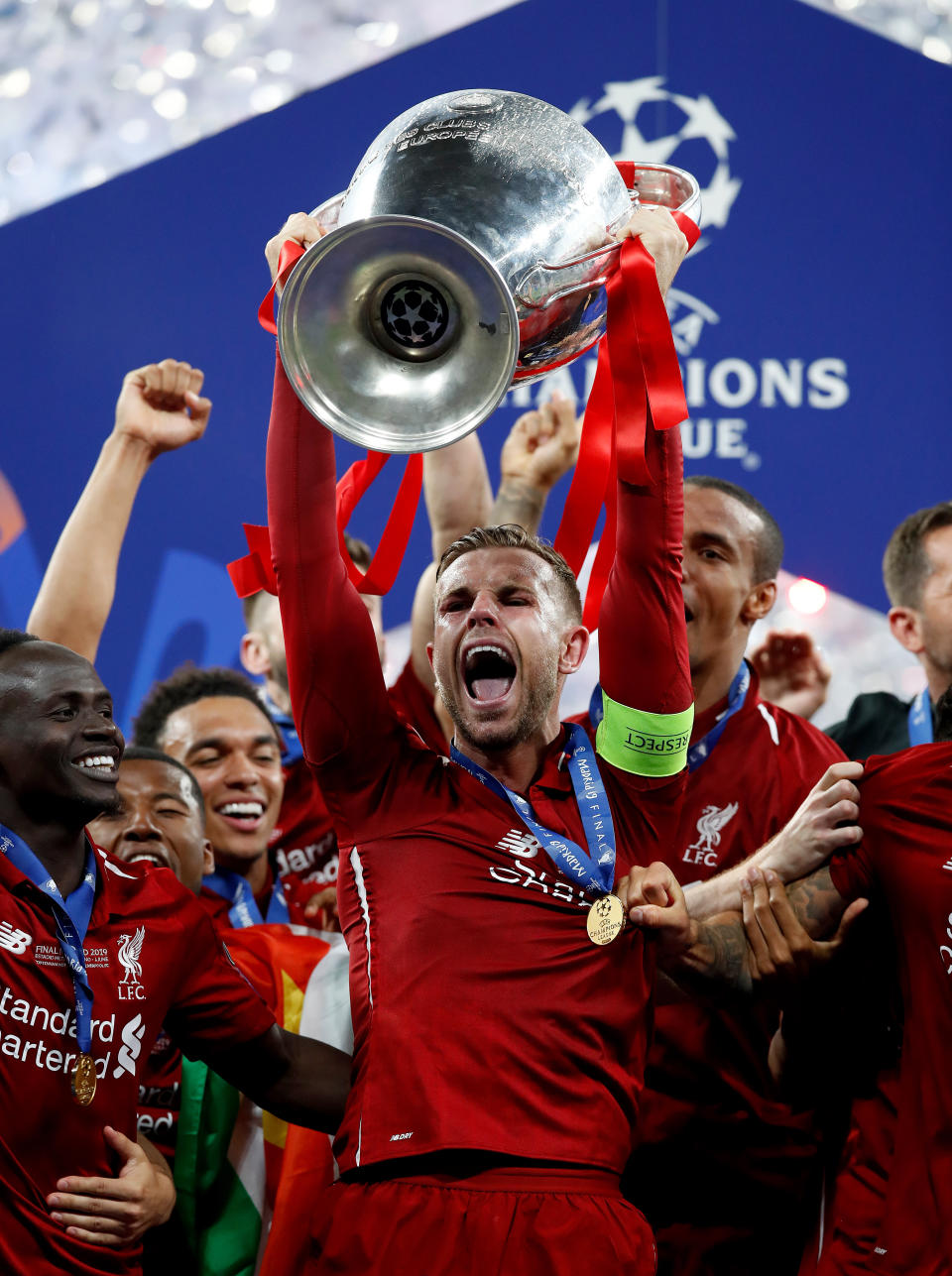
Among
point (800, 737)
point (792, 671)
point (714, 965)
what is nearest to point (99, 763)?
point (714, 965)

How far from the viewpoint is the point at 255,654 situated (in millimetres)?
4109

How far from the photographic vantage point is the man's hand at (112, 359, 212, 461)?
2.97 m

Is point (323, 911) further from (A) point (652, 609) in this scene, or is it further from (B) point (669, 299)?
(B) point (669, 299)

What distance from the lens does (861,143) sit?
4.64 m

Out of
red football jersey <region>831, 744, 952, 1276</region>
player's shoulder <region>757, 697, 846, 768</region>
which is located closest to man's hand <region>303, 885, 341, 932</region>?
player's shoulder <region>757, 697, 846, 768</region>

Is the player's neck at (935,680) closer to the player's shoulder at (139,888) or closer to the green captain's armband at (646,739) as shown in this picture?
the green captain's armband at (646,739)

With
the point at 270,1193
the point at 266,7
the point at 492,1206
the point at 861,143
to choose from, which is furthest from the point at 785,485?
the point at 492,1206

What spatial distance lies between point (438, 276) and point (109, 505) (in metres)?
1.35

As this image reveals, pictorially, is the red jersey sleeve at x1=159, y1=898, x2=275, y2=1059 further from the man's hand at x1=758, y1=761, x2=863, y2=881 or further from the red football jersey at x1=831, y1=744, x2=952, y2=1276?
the red football jersey at x1=831, y1=744, x2=952, y2=1276

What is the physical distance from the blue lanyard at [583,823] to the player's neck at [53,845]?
0.56 metres

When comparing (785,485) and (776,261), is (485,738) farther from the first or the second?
(776,261)

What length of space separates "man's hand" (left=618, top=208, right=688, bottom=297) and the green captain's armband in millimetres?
574

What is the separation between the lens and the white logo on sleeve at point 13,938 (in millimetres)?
1985

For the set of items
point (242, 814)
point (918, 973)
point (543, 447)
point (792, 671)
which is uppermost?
point (543, 447)
